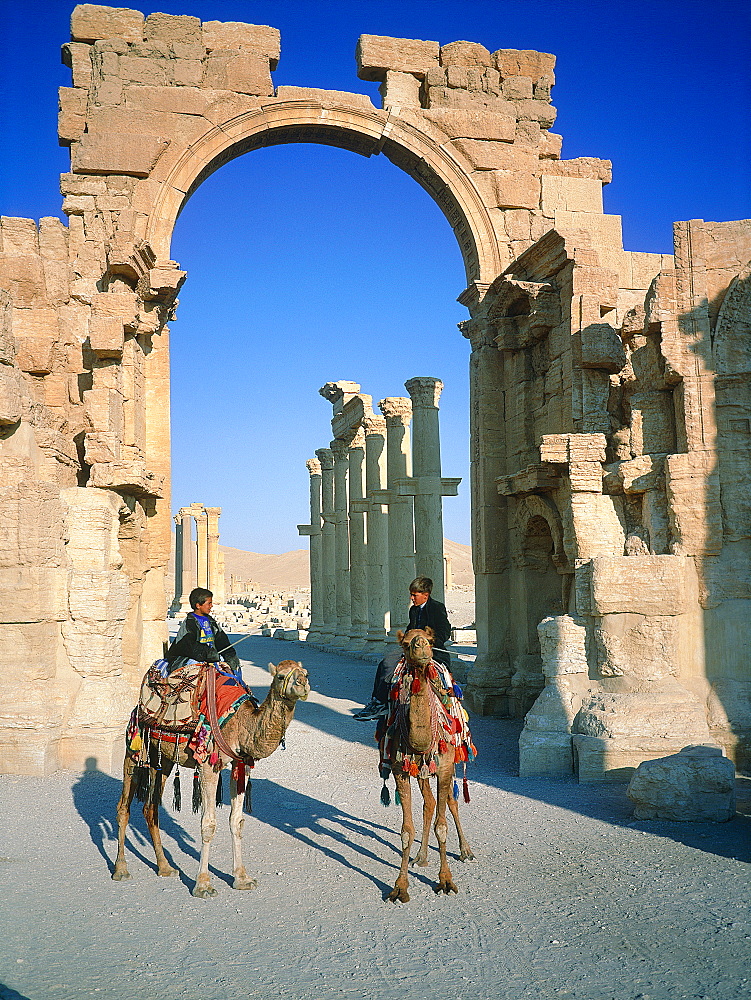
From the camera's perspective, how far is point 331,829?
686 cm

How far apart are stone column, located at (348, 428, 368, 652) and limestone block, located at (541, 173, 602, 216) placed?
1132cm

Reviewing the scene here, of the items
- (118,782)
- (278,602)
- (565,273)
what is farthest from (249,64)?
(278,602)

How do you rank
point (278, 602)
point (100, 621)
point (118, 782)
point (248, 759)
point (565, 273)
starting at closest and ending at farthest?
point (248, 759) → point (118, 782) → point (100, 621) → point (565, 273) → point (278, 602)

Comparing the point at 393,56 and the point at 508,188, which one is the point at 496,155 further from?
the point at 393,56

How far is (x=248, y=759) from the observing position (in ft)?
18.0

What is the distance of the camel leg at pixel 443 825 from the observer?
532cm

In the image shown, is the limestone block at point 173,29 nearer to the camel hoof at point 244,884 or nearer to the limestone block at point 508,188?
the limestone block at point 508,188

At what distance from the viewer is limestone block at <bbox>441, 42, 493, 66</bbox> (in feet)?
47.5

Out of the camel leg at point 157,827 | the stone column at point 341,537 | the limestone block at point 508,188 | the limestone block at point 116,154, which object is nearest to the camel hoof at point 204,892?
the camel leg at point 157,827

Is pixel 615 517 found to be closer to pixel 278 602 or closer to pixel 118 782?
pixel 118 782

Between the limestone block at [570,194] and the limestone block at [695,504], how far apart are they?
735 centimetres

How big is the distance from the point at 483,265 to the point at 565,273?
3.20 metres

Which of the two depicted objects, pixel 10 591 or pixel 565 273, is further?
pixel 565 273

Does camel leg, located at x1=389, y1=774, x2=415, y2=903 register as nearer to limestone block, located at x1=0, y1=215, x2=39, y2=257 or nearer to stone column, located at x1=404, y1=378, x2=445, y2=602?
limestone block, located at x1=0, y1=215, x2=39, y2=257
